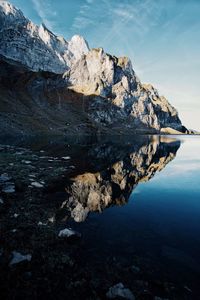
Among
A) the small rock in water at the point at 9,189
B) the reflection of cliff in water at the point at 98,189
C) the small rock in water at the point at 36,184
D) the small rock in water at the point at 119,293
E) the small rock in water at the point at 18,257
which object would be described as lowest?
the reflection of cliff in water at the point at 98,189

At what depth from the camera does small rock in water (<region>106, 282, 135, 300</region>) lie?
7.29 metres

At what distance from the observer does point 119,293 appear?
741 cm

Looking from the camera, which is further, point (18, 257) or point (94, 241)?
point (94, 241)

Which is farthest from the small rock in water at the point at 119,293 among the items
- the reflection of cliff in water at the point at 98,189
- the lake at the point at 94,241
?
the reflection of cliff in water at the point at 98,189

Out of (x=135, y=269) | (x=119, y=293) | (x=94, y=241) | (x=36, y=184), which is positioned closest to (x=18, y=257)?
(x=94, y=241)

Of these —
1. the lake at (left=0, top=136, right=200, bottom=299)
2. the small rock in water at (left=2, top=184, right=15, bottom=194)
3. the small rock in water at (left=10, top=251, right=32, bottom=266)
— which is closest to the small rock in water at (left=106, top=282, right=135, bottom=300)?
the lake at (left=0, top=136, right=200, bottom=299)

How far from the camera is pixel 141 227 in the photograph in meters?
13.2

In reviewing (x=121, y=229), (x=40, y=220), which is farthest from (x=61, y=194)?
(x=121, y=229)

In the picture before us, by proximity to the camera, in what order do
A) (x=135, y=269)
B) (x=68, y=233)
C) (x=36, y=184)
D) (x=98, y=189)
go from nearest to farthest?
(x=135, y=269)
(x=68, y=233)
(x=36, y=184)
(x=98, y=189)

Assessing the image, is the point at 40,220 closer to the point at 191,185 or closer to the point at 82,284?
the point at 82,284

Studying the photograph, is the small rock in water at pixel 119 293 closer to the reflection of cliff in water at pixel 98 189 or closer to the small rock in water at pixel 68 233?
the small rock in water at pixel 68 233

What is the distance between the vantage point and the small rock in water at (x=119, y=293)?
729 centimetres

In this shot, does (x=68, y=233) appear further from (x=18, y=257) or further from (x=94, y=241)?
(x=18, y=257)

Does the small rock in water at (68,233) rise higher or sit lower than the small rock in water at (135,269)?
higher
